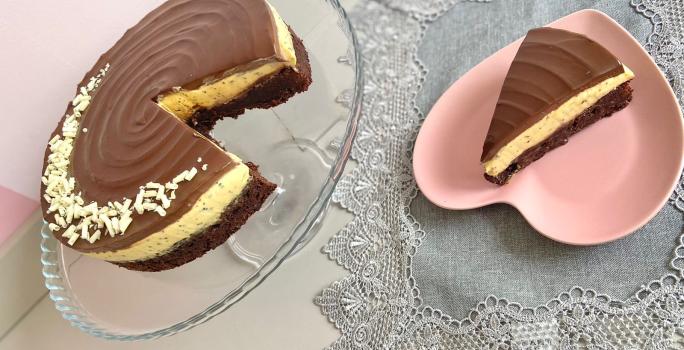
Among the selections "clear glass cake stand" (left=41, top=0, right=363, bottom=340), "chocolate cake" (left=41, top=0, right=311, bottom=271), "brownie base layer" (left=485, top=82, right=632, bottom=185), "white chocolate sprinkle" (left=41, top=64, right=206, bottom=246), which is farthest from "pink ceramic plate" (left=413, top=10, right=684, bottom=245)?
"white chocolate sprinkle" (left=41, top=64, right=206, bottom=246)

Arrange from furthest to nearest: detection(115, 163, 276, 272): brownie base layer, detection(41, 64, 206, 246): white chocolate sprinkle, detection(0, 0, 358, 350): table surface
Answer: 1. detection(0, 0, 358, 350): table surface
2. detection(115, 163, 276, 272): brownie base layer
3. detection(41, 64, 206, 246): white chocolate sprinkle

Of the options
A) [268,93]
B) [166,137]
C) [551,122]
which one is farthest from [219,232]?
[551,122]

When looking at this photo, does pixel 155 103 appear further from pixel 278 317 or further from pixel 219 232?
pixel 278 317

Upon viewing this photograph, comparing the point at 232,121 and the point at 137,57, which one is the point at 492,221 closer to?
the point at 232,121

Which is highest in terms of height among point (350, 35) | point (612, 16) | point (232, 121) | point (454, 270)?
point (350, 35)

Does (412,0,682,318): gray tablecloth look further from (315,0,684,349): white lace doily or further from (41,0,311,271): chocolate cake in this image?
(41,0,311,271): chocolate cake

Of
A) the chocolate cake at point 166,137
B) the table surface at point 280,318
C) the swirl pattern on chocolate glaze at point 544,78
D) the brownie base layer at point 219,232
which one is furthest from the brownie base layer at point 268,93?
the swirl pattern on chocolate glaze at point 544,78

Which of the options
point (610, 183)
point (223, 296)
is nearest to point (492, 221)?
point (610, 183)
